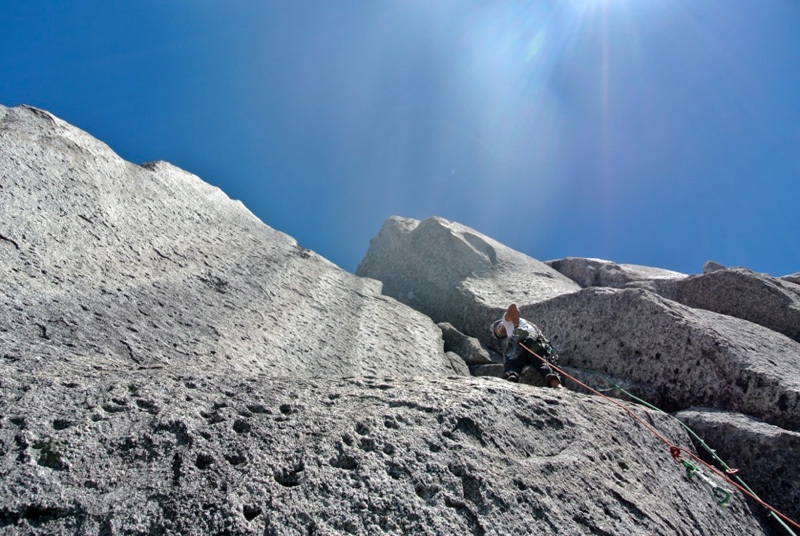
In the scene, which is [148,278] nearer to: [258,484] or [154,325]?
[154,325]

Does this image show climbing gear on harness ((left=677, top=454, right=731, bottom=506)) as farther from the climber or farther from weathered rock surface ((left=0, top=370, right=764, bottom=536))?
the climber

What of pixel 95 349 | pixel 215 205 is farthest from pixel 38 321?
pixel 215 205

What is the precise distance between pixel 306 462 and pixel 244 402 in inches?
31.4

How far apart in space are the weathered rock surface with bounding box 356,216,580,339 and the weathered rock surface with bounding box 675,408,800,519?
5040 mm

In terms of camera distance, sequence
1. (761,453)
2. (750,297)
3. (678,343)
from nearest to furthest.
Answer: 1. (761,453)
2. (678,343)
3. (750,297)

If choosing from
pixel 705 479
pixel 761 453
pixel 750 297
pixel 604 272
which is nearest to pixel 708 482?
pixel 705 479

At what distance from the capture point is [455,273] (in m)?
13.6

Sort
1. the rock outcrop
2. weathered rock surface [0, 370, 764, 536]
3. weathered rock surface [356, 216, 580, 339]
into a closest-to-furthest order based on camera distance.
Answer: weathered rock surface [0, 370, 764, 536]
the rock outcrop
weathered rock surface [356, 216, 580, 339]

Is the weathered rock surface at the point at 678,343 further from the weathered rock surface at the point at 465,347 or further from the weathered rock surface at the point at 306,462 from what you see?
the weathered rock surface at the point at 306,462

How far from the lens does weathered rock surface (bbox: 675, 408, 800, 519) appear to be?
5789 millimetres

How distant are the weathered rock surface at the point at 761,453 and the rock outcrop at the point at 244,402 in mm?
141

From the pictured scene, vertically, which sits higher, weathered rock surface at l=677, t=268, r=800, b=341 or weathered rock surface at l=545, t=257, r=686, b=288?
weathered rock surface at l=545, t=257, r=686, b=288

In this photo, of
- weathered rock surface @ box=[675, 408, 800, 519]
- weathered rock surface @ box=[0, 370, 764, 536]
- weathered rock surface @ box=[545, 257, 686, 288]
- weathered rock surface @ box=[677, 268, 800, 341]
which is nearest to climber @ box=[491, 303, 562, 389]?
weathered rock surface @ box=[675, 408, 800, 519]

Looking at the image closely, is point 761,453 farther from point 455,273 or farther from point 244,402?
point 455,273
